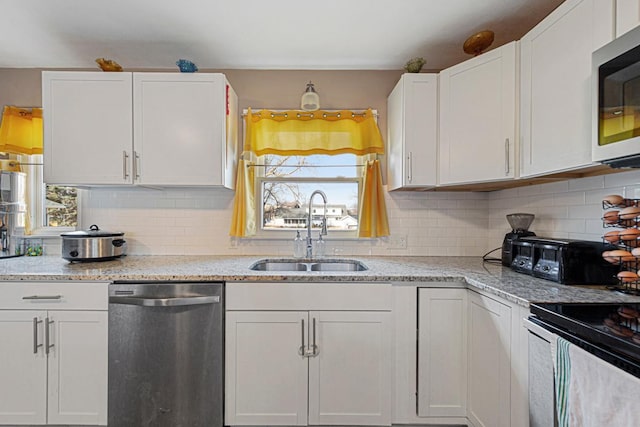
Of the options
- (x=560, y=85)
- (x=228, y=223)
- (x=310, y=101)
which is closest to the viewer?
(x=560, y=85)

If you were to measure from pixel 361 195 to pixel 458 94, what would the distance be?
95 cm

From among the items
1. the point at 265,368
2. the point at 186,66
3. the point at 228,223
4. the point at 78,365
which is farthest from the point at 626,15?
the point at 78,365

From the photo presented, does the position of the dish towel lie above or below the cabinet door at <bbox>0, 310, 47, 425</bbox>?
above

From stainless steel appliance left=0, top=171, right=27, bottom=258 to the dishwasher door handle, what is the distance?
131 centimetres

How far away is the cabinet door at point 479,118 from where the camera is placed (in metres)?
1.73

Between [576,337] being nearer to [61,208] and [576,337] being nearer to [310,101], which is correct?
[310,101]

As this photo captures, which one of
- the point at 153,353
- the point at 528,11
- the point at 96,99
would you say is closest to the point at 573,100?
the point at 528,11

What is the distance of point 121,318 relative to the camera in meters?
1.68

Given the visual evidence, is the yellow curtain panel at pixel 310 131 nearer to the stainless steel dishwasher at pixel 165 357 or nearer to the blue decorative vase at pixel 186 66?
the blue decorative vase at pixel 186 66

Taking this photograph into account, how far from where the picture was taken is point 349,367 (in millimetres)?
1705

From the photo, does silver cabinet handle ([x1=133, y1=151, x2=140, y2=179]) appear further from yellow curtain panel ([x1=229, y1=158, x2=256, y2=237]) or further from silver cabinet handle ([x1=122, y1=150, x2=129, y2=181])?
yellow curtain panel ([x1=229, y1=158, x2=256, y2=237])

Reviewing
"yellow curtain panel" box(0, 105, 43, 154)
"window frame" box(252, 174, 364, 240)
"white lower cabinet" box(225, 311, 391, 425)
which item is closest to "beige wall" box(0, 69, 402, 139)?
"yellow curtain panel" box(0, 105, 43, 154)

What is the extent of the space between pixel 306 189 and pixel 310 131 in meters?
0.45

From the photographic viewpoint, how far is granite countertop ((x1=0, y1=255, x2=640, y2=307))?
134 centimetres
